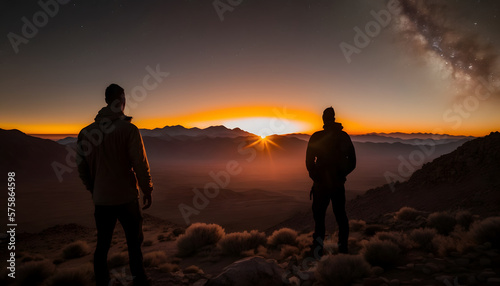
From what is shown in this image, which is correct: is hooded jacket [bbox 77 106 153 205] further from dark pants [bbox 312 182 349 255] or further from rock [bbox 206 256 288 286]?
dark pants [bbox 312 182 349 255]

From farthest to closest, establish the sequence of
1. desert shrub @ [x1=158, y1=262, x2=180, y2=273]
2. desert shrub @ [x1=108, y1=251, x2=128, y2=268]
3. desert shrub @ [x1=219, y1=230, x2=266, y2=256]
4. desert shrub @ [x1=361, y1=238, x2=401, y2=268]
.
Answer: desert shrub @ [x1=219, y1=230, x2=266, y2=256] → desert shrub @ [x1=108, y1=251, x2=128, y2=268] → desert shrub @ [x1=158, y1=262, x2=180, y2=273] → desert shrub @ [x1=361, y1=238, x2=401, y2=268]

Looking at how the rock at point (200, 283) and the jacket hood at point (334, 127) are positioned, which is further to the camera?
the jacket hood at point (334, 127)

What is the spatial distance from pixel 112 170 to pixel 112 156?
17 centimetres

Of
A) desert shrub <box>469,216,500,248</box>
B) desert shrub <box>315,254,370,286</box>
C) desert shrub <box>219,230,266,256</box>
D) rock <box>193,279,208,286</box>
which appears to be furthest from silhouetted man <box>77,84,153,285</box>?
desert shrub <box>469,216,500,248</box>

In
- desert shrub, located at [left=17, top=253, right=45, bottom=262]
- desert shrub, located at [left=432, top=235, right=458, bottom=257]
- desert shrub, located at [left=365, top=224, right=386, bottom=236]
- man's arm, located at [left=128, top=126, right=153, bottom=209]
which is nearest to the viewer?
man's arm, located at [left=128, top=126, right=153, bottom=209]

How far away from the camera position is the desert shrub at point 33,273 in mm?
4344

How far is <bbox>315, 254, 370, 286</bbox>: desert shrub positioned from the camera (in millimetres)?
2979

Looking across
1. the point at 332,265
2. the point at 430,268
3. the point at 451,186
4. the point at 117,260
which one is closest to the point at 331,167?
the point at 332,265

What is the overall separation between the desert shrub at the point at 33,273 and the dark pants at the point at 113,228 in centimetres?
290

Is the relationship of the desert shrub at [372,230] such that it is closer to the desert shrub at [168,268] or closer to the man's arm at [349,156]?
the man's arm at [349,156]

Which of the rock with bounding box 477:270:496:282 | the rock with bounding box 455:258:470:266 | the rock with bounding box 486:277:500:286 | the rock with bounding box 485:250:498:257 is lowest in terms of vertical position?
the rock with bounding box 455:258:470:266

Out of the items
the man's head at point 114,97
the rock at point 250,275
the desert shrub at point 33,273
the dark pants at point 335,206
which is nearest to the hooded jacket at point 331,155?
the dark pants at point 335,206

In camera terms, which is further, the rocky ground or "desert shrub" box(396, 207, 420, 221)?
"desert shrub" box(396, 207, 420, 221)

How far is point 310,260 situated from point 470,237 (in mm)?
2735
